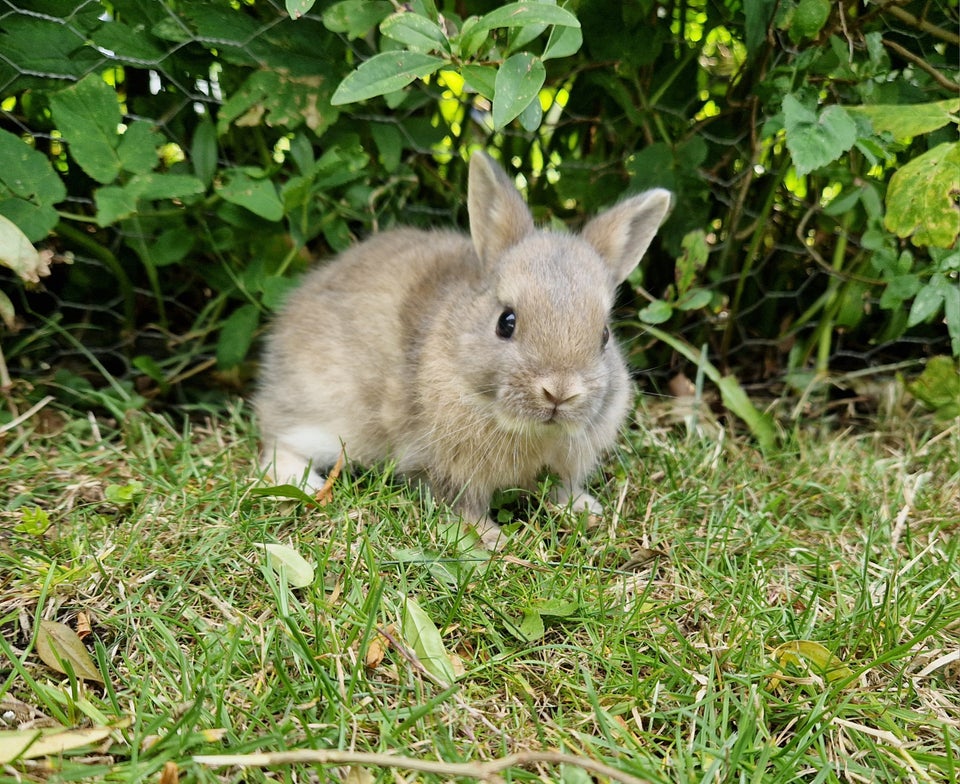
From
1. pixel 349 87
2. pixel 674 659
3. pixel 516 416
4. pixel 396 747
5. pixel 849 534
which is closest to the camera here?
pixel 396 747

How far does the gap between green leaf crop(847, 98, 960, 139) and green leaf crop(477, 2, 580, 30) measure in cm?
107

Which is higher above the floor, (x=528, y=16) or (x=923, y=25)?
(x=528, y=16)

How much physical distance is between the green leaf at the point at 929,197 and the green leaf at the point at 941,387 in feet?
2.35

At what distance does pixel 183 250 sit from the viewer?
120 inches

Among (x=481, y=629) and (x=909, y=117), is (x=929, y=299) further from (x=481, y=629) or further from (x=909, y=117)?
(x=481, y=629)

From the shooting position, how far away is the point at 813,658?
199 centimetres

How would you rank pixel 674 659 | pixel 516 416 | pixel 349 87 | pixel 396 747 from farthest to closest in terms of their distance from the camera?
pixel 516 416 → pixel 349 87 → pixel 674 659 → pixel 396 747

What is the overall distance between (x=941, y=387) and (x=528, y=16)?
213 cm

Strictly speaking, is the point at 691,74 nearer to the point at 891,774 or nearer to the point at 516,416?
the point at 516,416

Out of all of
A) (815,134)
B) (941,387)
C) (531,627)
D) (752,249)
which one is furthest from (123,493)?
(941,387)

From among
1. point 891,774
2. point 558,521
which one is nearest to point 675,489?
point 558,521

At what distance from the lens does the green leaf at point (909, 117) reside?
2.65 m

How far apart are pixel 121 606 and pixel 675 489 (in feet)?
5.31

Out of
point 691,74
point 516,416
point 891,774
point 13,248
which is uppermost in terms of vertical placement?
point 691,74
